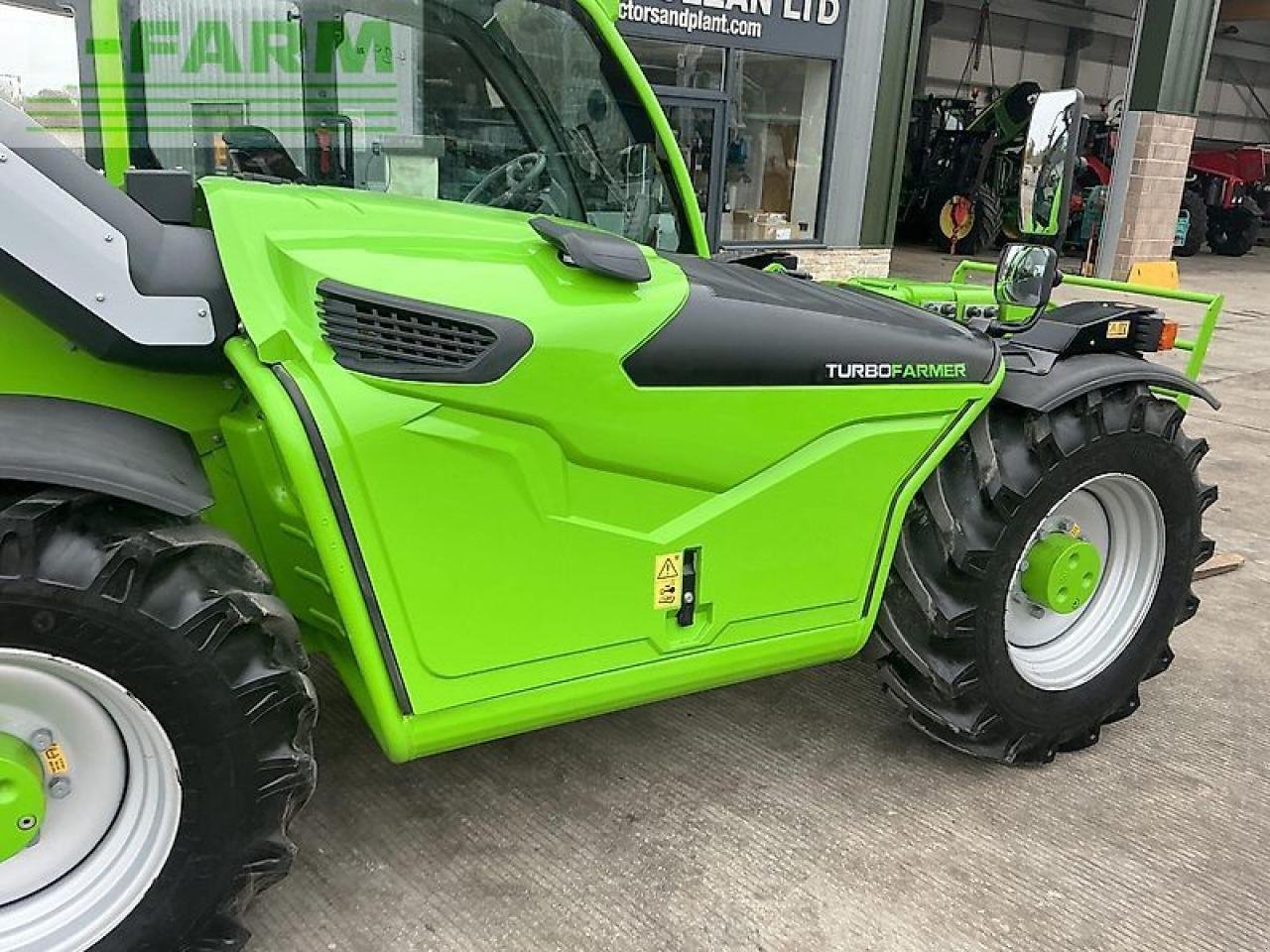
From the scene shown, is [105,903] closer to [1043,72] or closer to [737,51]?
[737,51]

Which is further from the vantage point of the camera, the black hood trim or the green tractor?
the black hood trim

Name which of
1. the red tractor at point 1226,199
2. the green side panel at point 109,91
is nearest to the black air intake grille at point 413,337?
the green side panel at point 109,91

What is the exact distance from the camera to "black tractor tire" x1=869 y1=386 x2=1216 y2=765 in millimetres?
2719

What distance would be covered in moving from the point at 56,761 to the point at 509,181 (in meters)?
1.72

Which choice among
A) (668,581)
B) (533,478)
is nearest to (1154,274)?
(668,581)

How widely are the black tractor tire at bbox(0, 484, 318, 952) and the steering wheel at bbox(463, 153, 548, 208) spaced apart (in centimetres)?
124

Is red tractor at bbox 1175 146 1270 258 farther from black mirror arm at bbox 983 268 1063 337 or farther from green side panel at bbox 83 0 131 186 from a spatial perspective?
green side panel at bbox 83 0 131 186

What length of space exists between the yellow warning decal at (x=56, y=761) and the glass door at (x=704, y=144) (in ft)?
29.5

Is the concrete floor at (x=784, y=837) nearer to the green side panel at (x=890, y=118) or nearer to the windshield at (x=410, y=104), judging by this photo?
the windshield at (x=410, y=104)

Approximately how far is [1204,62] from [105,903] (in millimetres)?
15127

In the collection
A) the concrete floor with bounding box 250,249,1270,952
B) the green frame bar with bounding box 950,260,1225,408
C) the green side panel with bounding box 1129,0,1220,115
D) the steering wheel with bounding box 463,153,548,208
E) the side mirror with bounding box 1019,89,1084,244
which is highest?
the green side panel with bounding box 1129,0,1220,115

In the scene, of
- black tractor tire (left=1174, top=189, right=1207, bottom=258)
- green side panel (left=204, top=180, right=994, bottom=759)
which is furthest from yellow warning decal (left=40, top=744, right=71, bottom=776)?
black tractor tire (left=1174, top=189, right=1207, bottom=258)

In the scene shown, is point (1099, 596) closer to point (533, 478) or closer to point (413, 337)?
point (533, 478)

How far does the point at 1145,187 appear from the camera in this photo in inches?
528
